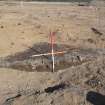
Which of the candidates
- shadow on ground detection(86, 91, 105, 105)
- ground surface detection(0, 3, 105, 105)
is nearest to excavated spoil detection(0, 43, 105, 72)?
ground surface detection(0, 3, 105, 105)

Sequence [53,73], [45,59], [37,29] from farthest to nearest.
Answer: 1. [37,29]
2. [45,59]
3. [53,73]

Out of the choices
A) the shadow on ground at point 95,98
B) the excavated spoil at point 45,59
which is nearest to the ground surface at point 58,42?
the shadow on ground at point 95,98

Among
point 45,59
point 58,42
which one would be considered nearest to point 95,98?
point 45,59

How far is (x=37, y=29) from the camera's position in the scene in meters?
19.9

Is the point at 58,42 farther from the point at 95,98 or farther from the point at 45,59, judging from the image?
the point at 95,98

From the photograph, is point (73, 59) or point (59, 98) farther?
point (73, 59)

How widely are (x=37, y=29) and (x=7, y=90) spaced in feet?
28.4

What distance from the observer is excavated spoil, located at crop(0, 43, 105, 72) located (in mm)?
14047

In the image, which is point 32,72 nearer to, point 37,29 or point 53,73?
point 53,73

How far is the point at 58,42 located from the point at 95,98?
7.08 metres

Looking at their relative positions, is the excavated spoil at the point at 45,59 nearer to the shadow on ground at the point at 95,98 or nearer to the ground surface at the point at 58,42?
the ground surface at the point at 58,42

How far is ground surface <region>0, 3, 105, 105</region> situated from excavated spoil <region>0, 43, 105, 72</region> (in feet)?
1.51

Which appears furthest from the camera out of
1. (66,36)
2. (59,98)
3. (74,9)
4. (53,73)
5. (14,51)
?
(74,9)

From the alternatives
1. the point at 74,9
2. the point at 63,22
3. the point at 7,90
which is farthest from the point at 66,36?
the point at 74,9
